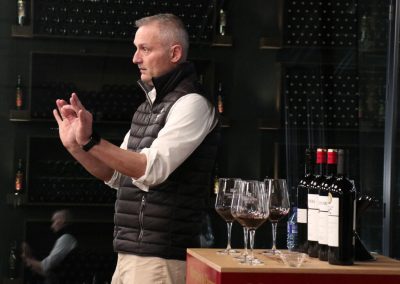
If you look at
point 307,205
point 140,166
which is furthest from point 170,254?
point 307,205

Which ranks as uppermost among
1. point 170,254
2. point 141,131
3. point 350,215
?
point 141,131

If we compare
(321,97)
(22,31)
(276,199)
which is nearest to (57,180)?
(22,31)

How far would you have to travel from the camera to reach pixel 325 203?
236 cm

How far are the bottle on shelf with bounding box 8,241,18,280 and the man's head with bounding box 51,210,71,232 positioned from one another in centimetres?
26

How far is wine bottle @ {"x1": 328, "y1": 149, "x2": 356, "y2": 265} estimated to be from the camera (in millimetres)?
2311

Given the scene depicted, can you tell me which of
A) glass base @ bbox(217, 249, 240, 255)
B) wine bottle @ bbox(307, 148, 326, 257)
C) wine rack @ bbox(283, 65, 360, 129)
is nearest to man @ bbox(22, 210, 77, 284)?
wine rack @ bbox(283, 65, 360, 129)

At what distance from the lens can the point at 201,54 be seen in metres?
5.13

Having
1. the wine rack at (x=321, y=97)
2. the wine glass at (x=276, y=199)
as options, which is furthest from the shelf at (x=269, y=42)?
the wine glass at (x=276, y=199)

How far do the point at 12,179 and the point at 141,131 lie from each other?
1.97 meters

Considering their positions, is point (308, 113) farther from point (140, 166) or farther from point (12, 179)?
point (140, 166)

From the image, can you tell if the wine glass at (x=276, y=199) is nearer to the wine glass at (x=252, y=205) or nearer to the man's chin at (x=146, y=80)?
the wine glass at (x=252, y=205)

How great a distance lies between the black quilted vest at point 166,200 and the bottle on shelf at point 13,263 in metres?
1.94

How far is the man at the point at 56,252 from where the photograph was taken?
4961 millimetres

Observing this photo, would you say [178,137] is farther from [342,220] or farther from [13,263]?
[13,263]
